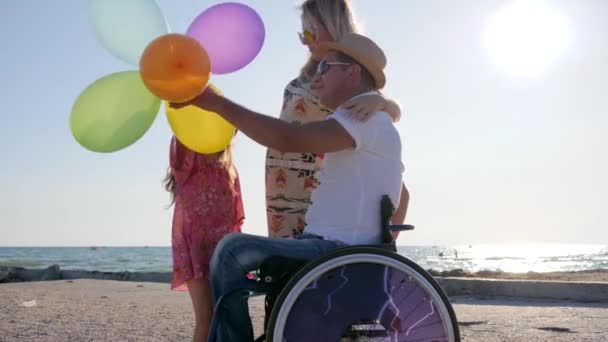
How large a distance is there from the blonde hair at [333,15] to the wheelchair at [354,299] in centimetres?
104

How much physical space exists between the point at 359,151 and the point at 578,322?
330cm

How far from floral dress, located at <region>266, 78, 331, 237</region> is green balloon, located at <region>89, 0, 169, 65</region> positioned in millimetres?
648

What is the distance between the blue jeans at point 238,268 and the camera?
2084mm

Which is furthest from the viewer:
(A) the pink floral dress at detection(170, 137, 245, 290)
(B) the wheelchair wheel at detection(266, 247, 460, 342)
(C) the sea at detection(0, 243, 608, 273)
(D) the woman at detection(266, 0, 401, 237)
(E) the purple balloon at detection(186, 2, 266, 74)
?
(C) the sea at detection(0, 243, 608, 273)

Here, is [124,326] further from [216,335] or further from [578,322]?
[578,322]

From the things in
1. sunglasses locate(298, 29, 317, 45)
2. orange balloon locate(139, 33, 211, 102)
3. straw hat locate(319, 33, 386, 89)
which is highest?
sunglasses locate(298, 29, 317, 45)

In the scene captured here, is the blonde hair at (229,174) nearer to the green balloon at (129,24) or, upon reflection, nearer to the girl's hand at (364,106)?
the green balloon at (129,24)

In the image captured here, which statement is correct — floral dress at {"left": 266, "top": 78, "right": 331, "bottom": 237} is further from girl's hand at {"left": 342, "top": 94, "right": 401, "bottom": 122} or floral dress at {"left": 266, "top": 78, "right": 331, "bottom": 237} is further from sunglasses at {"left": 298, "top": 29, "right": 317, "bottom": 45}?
girl's hand at {"left": 342, "top": 94, "right": 401, "bottom": 122}

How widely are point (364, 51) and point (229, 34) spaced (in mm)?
705

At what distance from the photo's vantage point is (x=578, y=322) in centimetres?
479

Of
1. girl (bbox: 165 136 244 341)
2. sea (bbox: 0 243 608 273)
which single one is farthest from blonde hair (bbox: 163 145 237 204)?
sea (bbox: 0 243 608 273)

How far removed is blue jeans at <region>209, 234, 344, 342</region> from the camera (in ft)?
6.84

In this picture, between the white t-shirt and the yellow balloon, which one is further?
the yellow balloon

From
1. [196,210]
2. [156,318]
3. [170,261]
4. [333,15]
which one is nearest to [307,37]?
[333,15]
